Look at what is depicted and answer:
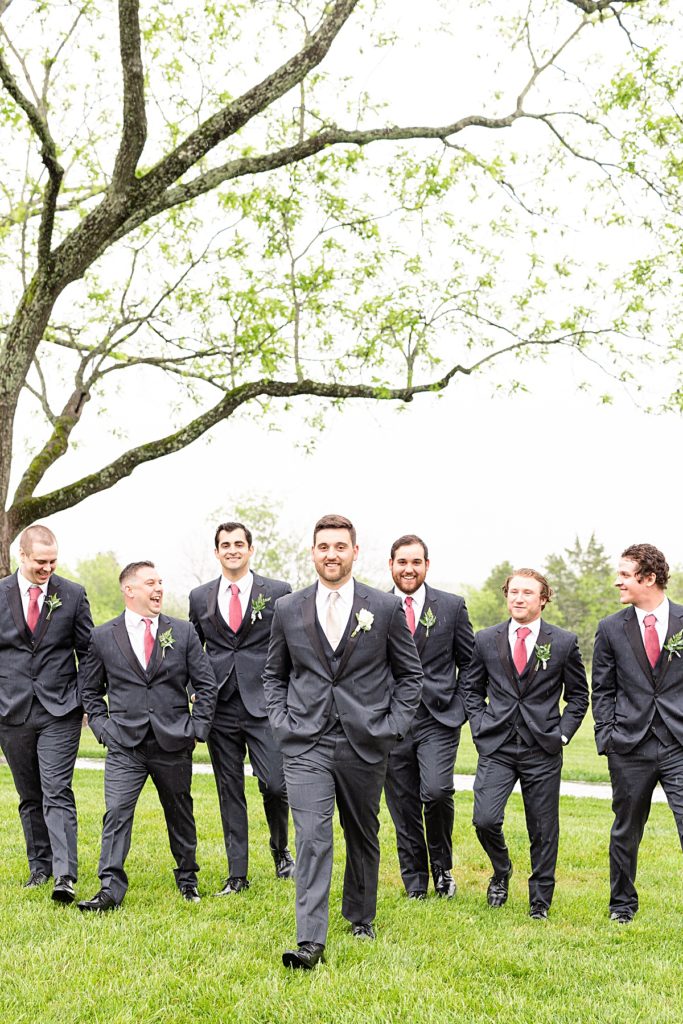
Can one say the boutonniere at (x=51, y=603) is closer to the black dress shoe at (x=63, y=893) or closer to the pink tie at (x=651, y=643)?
the black dress shoe at (x=63, y=893)

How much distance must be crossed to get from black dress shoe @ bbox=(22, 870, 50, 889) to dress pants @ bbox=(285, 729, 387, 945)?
8.26 ft

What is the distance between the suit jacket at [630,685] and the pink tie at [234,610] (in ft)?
8.54

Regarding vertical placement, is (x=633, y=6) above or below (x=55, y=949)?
above

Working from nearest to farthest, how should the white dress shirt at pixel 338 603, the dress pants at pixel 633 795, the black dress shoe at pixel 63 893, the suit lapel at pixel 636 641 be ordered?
the white dress shirt at pixel 338 603 → the dress pants at pixel 633 795 → the suit lapel at pixel 636 641 → the black dress shoe at pixel 63 893

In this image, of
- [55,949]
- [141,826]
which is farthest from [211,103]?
[55,949]

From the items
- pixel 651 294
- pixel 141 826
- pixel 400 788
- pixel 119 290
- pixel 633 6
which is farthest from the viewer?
pixel 119 290

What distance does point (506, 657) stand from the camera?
7.18 metres

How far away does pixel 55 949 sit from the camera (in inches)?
231

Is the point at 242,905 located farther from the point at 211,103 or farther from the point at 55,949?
the point at 211,103

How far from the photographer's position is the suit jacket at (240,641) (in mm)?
7602

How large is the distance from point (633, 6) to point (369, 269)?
6.29 metres

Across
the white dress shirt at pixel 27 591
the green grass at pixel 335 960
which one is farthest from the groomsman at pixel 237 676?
the white dress shirt at pixel 27 591

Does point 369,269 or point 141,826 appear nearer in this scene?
point 141,826

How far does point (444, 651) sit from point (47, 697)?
9.45 ft
